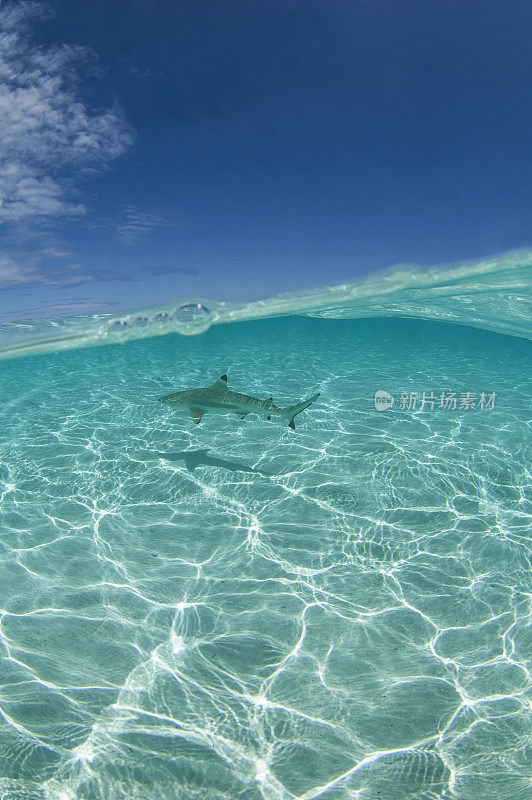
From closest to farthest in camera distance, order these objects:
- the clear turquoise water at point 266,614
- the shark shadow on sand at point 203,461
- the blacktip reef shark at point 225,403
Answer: the clear turquoise water at point 266,614
the blacktip reef shark at point 225,403
the shark shadow on sand at point 203,461

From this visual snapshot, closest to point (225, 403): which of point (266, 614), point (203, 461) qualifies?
point (203, 461)

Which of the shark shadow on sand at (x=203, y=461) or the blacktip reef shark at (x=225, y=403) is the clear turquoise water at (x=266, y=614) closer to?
the shark shadow on sand at (x=203, y=461)

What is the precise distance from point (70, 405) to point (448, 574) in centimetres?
1358

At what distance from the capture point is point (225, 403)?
8.04 meters

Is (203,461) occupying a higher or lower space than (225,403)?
lower

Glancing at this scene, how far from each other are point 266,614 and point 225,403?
4052mm

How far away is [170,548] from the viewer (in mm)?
6770

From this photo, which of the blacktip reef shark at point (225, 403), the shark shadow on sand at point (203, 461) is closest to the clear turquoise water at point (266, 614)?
the shark shadow on sand at point (203, 461)

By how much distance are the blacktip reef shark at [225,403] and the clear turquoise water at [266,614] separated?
5.77 feet

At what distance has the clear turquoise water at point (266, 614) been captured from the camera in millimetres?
3801

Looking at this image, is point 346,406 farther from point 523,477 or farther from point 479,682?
point 479,682

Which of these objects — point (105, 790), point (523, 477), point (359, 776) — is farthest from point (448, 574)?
point (105, 790)

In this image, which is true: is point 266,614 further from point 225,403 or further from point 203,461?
point 203,461

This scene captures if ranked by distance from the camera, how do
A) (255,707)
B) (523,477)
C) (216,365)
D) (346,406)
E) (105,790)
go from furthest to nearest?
(216,365)
(346,406)
(523,477)
(255,707)
(105,790)
